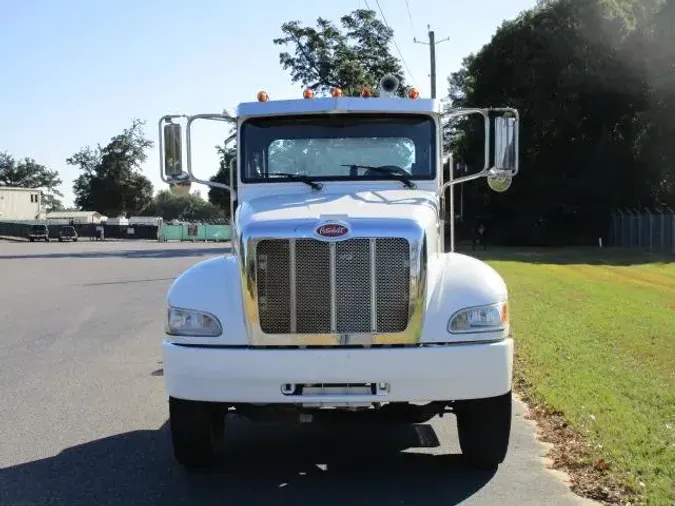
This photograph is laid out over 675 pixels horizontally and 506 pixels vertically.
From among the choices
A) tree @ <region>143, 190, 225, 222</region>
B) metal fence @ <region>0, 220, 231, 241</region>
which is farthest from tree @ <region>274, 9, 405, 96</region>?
tree @ <region>143, 190, 225, 222</region>

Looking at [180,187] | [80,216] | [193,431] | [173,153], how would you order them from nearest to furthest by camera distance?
[193,431] < [173,153] < [180,187] < [80,216]

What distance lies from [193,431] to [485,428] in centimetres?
198

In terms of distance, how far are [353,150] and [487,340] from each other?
218 cm

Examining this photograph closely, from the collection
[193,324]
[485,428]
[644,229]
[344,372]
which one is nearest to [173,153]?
[193,324]

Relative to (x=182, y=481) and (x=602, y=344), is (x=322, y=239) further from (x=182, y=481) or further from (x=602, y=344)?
(x=602, y=344)

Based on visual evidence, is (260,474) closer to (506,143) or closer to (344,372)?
(344,372)

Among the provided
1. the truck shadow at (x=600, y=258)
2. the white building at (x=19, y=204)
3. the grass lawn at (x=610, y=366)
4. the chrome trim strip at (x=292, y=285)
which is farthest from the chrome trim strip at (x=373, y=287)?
the white building at (x=19, y=204)

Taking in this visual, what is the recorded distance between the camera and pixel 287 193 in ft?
21.9

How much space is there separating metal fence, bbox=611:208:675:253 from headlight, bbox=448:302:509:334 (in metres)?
40.5

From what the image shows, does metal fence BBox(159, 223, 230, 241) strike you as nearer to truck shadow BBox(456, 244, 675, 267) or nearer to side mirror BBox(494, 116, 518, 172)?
truck shadow BBox(456, 244, 675, 267)

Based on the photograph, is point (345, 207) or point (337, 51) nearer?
point (345, 207)

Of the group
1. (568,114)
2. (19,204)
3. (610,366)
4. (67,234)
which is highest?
(568,114)

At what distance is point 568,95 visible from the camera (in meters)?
51.1

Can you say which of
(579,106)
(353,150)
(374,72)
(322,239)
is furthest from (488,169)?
(579,106)
